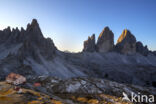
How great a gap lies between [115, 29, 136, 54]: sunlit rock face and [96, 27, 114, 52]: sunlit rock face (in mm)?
15047

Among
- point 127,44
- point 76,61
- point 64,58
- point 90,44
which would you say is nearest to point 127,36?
point 127,44

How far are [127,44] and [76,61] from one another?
11012 cm

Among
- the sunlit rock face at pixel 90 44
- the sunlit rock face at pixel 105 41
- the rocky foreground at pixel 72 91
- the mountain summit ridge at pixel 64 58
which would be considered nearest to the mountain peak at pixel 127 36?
the mountain summit ridge at pixel 64 58

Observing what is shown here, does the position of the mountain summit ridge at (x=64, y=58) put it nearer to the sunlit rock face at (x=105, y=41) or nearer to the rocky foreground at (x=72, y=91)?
the sunlit rock face at (x=105, y=41)

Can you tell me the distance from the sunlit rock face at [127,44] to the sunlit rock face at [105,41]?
592 inches

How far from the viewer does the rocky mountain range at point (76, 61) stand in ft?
95.2

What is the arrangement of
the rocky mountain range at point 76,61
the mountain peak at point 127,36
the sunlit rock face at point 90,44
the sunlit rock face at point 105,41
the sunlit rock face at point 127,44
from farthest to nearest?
the mountain peak at point 127,36, the sunlit rock face at point 105,41, the sunlit rock face at point 127,44, the sunlit rock face at point 90,44, the rocky mountain range at point 76,61

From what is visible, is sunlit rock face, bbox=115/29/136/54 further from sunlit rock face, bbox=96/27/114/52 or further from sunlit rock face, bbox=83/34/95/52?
sunlit rock face, bbox=83/34/95/52

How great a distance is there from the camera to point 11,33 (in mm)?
110250

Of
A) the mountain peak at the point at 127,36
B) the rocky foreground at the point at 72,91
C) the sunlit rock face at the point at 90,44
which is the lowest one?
the rocky foreground at the point at 72,91

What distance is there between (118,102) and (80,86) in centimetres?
945

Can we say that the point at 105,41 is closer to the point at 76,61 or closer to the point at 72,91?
the point at 76,61

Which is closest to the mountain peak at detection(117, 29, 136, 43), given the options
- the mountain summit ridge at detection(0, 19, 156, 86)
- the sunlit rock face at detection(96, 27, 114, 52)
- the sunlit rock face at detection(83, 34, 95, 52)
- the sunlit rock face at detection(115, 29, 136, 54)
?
the sunlit rock face at detection(115, 29, 136, 54)

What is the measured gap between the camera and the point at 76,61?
424ft
